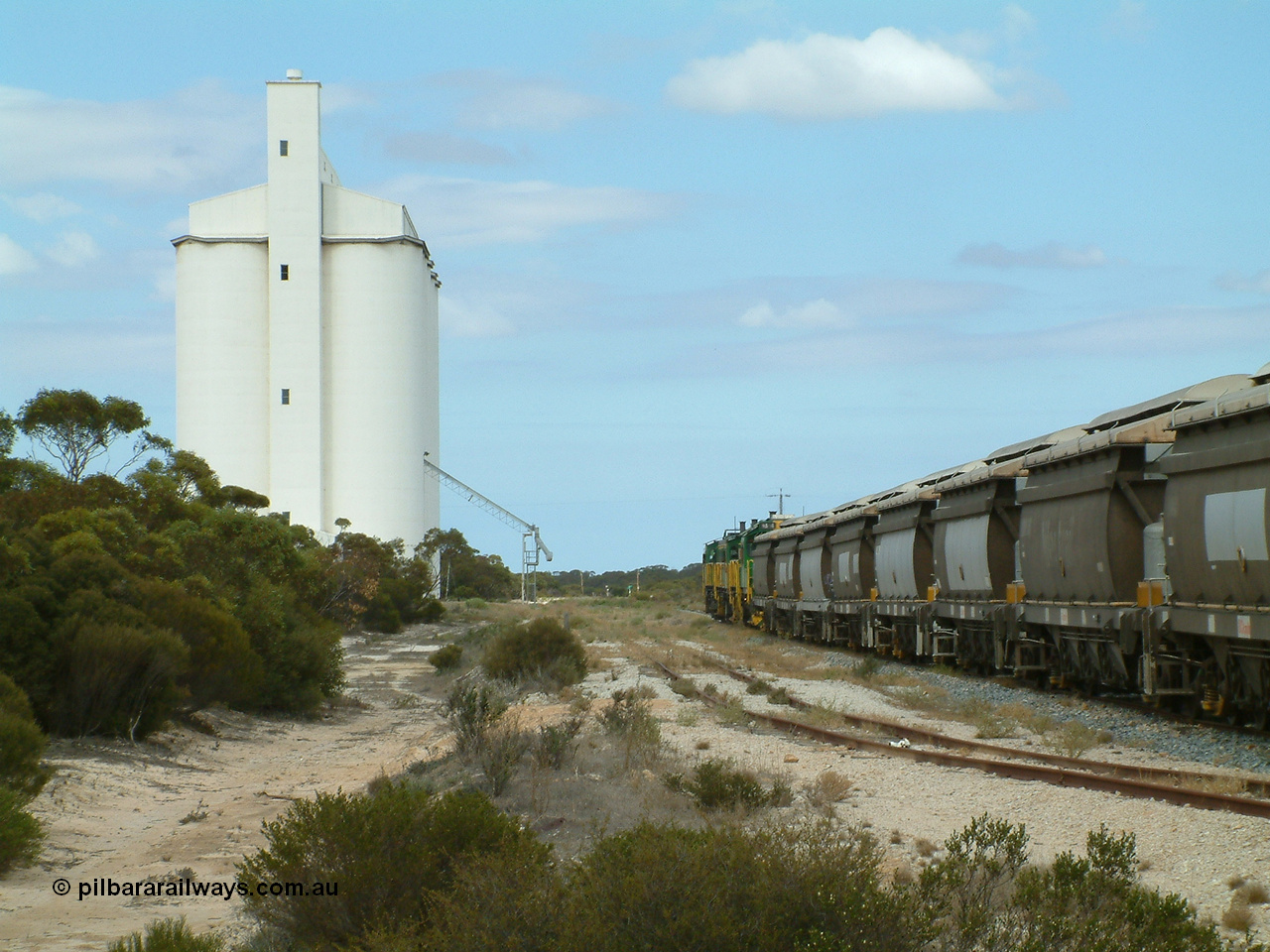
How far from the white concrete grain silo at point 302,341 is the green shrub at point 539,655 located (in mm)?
46547

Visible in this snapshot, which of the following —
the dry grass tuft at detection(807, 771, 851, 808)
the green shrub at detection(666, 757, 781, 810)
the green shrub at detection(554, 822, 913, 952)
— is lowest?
the dry grass tuft at detection(807, 771, 851, 808)

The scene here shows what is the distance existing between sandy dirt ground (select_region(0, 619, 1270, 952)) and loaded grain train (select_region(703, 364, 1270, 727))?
294 centimetres

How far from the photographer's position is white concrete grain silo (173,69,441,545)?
243ft

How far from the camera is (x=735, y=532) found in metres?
60.8

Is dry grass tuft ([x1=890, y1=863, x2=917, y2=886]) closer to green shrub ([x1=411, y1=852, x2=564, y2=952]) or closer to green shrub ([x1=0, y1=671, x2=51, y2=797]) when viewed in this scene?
green shrub ([x1=411, y1=852, x2=564, y2=952])

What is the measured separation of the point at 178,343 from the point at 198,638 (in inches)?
2397

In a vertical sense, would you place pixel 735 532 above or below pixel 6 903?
above

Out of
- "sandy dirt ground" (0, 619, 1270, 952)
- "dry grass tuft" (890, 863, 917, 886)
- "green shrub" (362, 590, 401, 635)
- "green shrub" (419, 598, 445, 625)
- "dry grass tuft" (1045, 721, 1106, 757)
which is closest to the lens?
"dry grass tuft" (890, 863, 917, 886)

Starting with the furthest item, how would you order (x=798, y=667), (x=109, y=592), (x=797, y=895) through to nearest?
1. (x=798, y=667)
2. (x=109, y=592)
3. (x=797, y=895)

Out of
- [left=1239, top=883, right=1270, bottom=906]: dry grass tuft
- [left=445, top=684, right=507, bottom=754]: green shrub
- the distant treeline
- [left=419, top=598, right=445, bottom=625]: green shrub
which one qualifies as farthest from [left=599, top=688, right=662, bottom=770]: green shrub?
the distant treeline

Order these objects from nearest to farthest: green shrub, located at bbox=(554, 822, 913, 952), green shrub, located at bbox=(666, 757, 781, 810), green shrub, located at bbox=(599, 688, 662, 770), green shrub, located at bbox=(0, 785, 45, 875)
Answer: green shrub, located at bbox=(554, 822, 913, 952) < green shrub, located at bbox=(0, 785, 45, 875) < green shrub, located at bbox=(666, 757, 781, 810) < green shrub, located at bbox=(599, 688, 662, 770)

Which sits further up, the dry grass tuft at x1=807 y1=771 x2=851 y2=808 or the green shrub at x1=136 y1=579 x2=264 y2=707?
the green shrub at x1=136 y1=579 x2=264 y2=707

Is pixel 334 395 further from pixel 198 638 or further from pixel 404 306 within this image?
pixel 198 638

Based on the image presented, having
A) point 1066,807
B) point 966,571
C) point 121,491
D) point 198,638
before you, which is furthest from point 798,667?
point 1066,807
